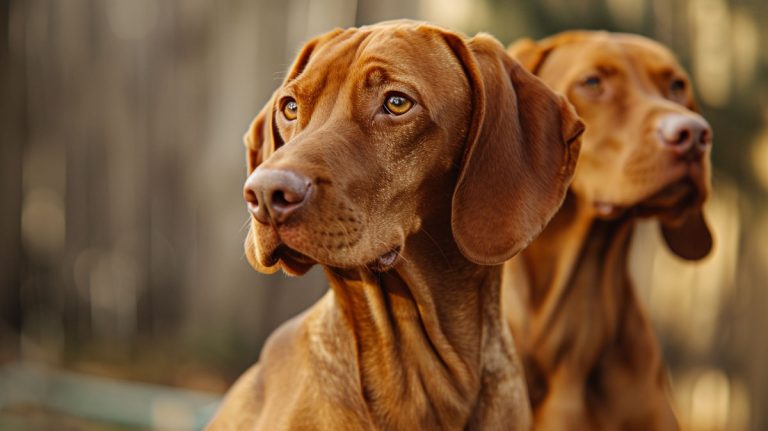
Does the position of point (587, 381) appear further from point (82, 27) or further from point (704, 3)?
point (82, 27)

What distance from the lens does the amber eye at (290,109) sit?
2666mm

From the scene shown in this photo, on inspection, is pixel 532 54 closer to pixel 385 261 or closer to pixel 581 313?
pixel 581 313

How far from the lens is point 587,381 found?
136 inches

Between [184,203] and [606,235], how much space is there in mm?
3005

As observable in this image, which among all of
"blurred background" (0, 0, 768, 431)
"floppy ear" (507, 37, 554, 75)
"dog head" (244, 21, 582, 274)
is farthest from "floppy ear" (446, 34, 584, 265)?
"blurred background" (0, 0, 768, 431)

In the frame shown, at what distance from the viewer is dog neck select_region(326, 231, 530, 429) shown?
259 cm

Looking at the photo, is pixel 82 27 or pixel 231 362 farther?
pixel 82 27

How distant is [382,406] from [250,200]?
0.70 metres

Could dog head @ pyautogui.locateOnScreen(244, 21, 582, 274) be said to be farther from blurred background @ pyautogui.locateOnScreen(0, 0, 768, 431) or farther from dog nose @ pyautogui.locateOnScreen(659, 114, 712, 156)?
blurred background @ pyautogui.locateOnScreen(0, 0, 768, 431)

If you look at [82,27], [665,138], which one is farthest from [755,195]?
[82,27]

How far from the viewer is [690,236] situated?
146 inches

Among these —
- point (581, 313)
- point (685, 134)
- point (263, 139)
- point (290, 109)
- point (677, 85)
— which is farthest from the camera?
point (677, 85)

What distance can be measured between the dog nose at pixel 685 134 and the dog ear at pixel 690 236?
0.43 meters

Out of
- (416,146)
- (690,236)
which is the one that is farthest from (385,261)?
(690,236)
